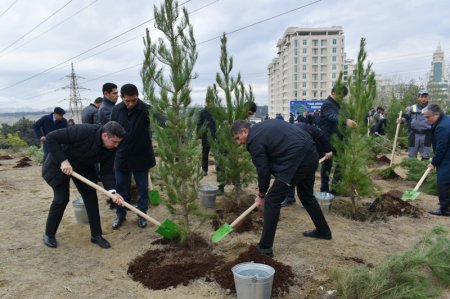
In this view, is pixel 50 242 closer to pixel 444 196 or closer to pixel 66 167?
pixel 66 167

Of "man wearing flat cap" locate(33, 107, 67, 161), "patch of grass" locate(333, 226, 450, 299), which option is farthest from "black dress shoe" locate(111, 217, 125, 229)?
"man wearing flat cap" locate(33, 107, 67, 161)

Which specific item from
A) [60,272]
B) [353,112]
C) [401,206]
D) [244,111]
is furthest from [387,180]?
[60,272]

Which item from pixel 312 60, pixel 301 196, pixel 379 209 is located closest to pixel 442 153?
pixel 379 209

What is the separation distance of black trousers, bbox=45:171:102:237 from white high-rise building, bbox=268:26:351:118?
9153 centimetres

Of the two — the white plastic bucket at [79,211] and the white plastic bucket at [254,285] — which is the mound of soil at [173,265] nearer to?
the white plastic bucket at [254,285]

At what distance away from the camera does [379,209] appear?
5348 mm

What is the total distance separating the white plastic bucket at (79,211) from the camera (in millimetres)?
4932

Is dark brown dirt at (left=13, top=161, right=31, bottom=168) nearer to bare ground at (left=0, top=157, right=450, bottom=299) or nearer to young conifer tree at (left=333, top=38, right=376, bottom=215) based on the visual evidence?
bare ground at (left=0, top=157, right=450, bottom=299)

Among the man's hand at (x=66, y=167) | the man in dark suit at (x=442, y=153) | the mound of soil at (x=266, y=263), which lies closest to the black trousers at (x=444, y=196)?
the man in dark suit at (x=442, y=153)

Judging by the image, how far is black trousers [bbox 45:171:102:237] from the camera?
4004 mm

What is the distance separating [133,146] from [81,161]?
78 centimetres

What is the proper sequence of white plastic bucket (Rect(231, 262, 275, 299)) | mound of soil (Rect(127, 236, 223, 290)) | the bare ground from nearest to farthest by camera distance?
white plastic bucket (Rect(231, 262, 275, 299)) < the bare ground < mound of soil (Rect(127, 236, 223, 290))

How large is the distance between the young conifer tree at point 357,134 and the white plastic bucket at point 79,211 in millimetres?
3872

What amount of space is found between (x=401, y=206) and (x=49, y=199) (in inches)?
255
